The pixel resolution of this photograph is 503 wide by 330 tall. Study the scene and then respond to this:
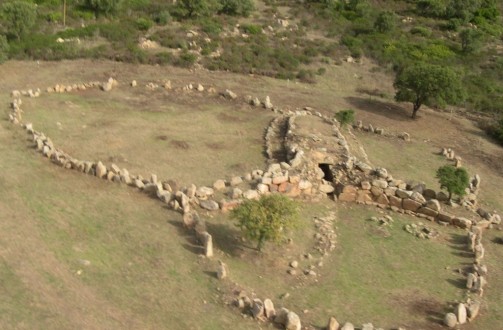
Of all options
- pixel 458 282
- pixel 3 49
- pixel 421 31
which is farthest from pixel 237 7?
pixel 458 282

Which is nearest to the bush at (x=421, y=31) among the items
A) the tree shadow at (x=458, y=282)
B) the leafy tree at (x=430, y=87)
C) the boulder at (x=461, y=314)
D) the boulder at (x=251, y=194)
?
the leafy tree at (x=430, y=87)

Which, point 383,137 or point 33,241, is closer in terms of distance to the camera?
point 33,241

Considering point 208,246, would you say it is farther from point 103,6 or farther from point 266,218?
point 103,6

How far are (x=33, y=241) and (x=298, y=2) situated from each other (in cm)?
4549

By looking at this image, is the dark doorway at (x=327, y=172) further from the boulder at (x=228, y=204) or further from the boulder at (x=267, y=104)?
the boulder at (x=267, y=104)

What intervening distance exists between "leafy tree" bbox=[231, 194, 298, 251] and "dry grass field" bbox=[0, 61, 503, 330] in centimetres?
78

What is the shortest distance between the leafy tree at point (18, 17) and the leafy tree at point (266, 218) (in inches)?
1087

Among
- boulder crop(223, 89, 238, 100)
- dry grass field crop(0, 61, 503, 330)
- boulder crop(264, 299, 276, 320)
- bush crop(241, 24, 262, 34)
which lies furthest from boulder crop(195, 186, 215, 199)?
bush crop(241, 24, 262, 34)

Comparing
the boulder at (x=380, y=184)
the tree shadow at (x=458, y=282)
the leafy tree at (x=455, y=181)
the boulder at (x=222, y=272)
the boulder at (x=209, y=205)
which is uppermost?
the leafy tree at (x=455, y=181)

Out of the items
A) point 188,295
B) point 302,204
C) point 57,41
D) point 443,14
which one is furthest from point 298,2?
point 188,295

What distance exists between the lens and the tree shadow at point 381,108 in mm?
36744

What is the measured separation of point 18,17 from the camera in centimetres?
4000

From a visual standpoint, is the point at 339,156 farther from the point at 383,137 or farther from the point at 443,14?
the point at 443,14

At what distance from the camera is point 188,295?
16672 millimetres
